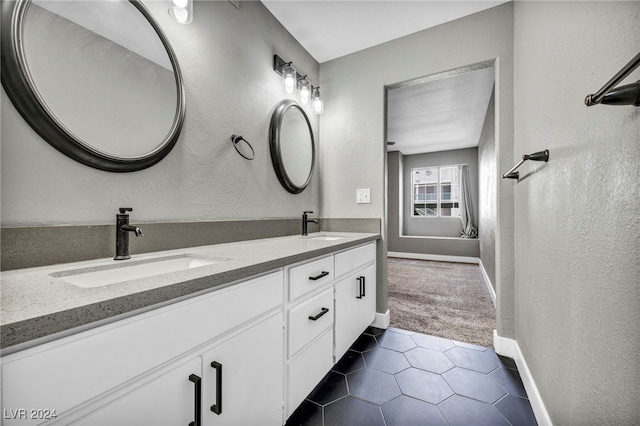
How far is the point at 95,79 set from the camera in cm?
94

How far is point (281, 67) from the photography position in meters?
1.92

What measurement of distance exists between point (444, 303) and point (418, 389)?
5.12 feet

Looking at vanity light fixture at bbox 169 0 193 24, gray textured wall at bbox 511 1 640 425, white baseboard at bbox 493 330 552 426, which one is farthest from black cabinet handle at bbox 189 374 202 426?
vanity light fixture at bbox 169 0 193 24

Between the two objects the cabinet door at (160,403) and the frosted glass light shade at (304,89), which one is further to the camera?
the frosted glass light shade at (304,89)

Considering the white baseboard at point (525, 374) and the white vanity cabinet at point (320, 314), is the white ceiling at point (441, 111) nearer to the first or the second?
the white vanity cabinet at point (320, 314)

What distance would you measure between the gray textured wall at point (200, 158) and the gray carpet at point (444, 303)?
1444 mm

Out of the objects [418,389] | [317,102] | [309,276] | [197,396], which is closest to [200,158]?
[309,276]

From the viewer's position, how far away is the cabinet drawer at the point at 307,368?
1.06 metres

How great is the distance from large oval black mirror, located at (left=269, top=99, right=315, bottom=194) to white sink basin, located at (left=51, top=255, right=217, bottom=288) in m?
0.98

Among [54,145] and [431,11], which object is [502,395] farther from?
[431,11]

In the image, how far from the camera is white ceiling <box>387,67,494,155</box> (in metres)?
2.85

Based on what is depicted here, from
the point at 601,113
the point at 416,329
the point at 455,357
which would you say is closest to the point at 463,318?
the point at 416,329

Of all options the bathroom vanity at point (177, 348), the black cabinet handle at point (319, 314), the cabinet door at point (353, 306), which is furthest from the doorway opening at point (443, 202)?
the bathroom vanity at point (177, 348)

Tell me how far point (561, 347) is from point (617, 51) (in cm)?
92
